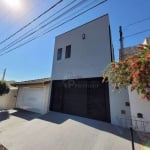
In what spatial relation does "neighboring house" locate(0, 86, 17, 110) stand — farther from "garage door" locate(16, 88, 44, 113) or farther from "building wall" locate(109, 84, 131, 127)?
"building wall" locate(109, 84, 131, 127)

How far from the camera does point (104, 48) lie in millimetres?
7785

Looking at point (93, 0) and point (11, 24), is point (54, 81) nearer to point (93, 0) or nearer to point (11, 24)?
point (11, 24)

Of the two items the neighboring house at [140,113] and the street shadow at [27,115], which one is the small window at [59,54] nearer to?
the street shadow at [27,115]

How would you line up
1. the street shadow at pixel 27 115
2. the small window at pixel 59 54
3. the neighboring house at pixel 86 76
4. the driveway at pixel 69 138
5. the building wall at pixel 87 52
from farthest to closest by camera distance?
the small window at pixel 59 54 < the street shadow at pixel 27 115 < the building wall at pixel 87 52 < the neighboring house at pixel 86 76 < the driveway at pixel 69 138

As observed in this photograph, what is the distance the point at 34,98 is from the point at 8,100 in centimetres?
430

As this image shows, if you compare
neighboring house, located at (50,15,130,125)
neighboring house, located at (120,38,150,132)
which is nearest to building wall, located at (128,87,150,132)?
neighboring house, located at (120,38,150,132)

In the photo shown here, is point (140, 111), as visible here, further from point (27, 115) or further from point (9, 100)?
point (9, 100)

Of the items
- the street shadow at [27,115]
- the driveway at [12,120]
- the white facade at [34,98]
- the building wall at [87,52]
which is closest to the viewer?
the driveway at [12,120]

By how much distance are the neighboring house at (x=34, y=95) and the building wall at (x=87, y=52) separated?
1442mm

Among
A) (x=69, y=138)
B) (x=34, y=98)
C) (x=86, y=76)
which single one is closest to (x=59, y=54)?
(x=86, y=76)

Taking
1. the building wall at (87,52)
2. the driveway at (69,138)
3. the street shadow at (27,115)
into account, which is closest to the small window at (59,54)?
the building wall at (87,52)

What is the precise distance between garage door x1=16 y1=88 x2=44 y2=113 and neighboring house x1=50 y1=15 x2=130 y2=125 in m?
1.33

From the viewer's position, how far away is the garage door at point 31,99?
34.2ft

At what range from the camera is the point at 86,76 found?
8156mm
